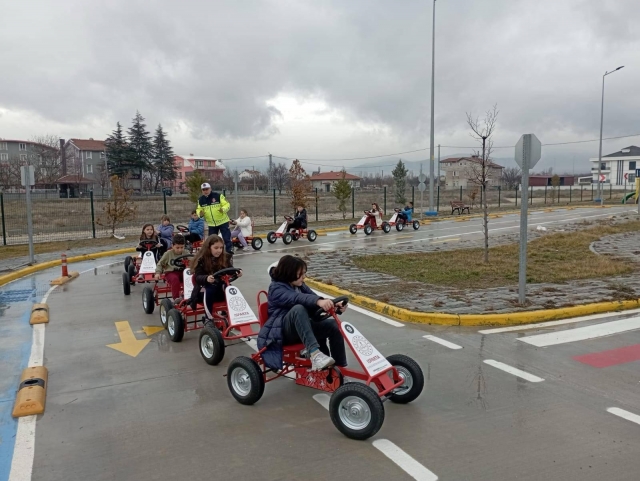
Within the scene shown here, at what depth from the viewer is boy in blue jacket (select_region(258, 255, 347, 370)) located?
4508 mm

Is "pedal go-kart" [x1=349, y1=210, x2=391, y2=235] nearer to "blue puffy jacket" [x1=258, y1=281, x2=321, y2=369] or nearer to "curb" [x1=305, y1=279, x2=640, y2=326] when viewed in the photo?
"curb" [x1=305, y1=279, x2=640, y2=326]

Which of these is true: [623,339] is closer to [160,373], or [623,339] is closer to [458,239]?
[160,373]

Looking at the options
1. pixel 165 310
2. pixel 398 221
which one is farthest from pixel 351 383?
pixel 398 221

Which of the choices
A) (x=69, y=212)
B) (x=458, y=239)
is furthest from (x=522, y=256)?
(x=69, y=212)

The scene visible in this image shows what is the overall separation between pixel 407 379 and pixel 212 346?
7.61 feet

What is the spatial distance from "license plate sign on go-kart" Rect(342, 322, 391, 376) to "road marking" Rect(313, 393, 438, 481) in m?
0.57

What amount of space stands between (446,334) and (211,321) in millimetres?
A: 3042

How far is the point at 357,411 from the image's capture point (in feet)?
13.3

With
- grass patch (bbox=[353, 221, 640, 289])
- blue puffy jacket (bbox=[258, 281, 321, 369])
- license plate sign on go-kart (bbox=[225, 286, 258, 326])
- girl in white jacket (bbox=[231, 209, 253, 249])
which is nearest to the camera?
blue puffy jacket (bbox=[258, 281, 321, 369])

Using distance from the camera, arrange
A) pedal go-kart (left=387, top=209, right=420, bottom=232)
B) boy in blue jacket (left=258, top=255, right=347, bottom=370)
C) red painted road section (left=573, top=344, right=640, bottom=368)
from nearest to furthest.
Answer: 1. boy in blue jacket (left=258, top=255, right=347, bottom=370)
2. red painted road section (left=573, top=344, right=640, bottom=368)
3. pedal go-kart (left=387, top=209, right=420, bottom=232)

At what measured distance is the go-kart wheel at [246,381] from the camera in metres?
4.65

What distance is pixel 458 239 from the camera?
1858 centimetres

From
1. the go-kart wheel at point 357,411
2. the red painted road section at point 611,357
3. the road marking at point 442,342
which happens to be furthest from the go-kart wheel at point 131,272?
the red painted road section at point 611,357

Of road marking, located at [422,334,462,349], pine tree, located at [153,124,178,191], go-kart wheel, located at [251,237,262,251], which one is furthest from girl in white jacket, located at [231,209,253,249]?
pine tree, located at [153,124,178,191]
